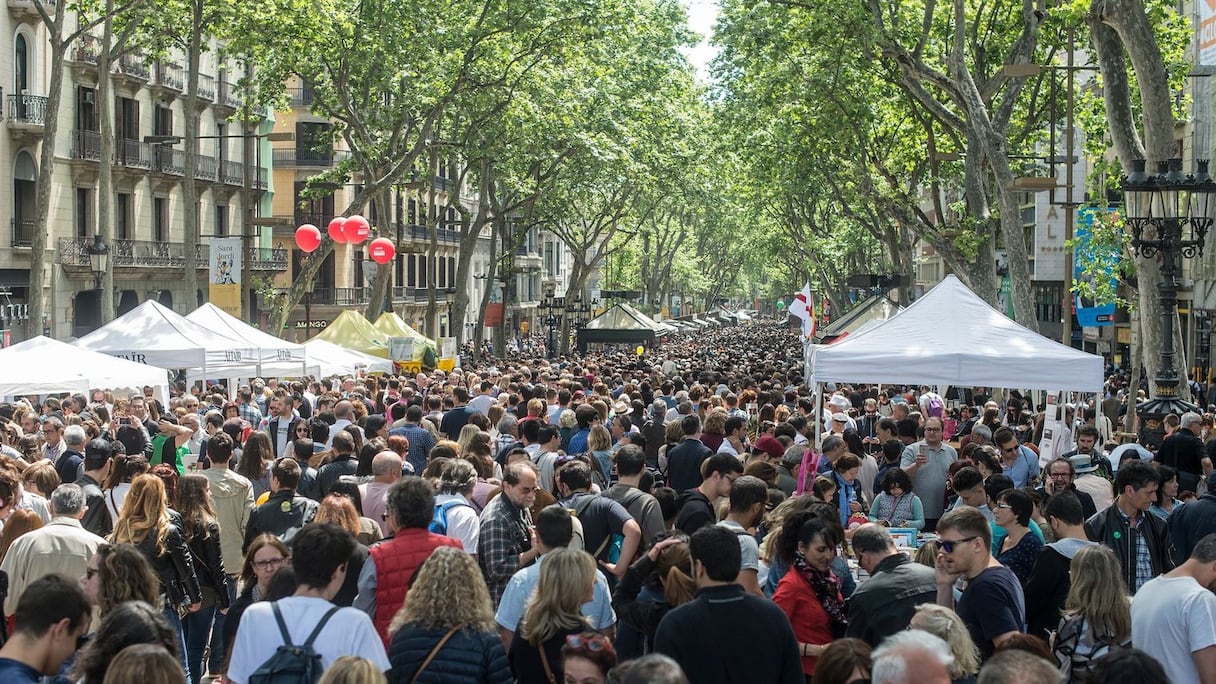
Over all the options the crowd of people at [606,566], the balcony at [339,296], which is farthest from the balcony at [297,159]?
the crowd of people at [606,566]

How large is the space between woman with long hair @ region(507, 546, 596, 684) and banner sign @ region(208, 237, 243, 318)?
66.7 feet

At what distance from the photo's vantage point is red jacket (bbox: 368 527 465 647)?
6766 mm

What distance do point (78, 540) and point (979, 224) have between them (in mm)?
19509

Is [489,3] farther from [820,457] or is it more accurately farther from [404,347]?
[820,457]

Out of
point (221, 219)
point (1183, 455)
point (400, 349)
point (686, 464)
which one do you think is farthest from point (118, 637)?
point (221, 219)

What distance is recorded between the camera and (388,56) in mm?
27078

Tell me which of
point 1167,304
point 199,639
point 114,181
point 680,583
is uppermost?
point 114,181

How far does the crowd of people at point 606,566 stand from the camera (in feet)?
16.8

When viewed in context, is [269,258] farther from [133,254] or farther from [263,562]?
[263,562]

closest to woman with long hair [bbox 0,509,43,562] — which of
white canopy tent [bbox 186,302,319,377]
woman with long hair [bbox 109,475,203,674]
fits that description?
woman with long hair [bbox 109,475,203,674]

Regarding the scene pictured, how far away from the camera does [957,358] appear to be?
43.3ft

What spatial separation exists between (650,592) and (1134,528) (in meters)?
3.18

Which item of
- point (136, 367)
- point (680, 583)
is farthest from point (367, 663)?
point (136, 367)

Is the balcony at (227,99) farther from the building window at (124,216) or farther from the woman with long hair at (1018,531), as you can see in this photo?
the woman with long hair at (1018,531)
